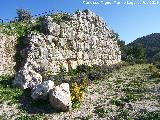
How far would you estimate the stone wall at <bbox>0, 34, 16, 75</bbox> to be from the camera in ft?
150

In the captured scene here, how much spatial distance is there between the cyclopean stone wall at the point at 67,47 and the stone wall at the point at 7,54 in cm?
173

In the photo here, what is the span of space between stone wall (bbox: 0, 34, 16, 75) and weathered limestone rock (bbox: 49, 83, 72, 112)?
43.0ft

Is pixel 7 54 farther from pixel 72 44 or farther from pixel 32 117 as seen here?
pixel 32 117

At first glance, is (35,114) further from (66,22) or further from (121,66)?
(121,66)

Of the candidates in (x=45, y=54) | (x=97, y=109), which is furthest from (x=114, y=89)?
(x=45, y=54)

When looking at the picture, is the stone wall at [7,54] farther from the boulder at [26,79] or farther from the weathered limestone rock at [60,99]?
the weathered limestone rock at [60,99]

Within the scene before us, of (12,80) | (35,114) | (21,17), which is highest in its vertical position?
(21,17)

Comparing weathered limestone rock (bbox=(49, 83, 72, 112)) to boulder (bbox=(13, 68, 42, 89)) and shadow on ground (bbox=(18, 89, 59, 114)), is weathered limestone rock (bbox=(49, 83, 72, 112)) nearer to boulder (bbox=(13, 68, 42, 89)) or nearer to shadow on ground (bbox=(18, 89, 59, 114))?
shadow on ground (bbox=(18, 89, 59, 114))

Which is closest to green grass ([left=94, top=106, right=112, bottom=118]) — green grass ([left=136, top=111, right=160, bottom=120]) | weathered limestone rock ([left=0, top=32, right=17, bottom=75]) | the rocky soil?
the rocky soil

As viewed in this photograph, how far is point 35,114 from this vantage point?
32750 millimetres

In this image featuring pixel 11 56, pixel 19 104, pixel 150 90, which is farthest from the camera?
pixel 11 56

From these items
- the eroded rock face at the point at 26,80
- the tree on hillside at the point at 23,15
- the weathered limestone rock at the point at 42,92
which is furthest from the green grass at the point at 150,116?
the tree on hillside at the point at 23,15

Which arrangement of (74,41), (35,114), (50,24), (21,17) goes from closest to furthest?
(35,114) < (50,24) < (74,41) < (21,17)

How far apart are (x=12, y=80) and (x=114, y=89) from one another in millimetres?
12559
